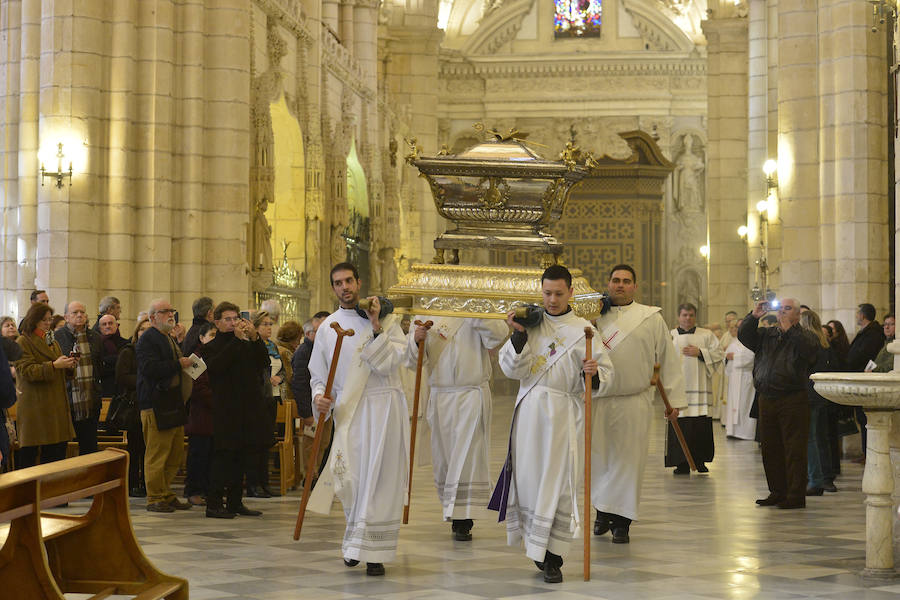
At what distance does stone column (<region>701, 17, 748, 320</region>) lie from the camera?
24953 mm

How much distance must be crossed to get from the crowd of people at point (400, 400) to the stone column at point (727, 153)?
42.3 ft

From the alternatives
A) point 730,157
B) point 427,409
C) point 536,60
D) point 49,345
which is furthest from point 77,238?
point 536,60

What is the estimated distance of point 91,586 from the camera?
5.60 metres

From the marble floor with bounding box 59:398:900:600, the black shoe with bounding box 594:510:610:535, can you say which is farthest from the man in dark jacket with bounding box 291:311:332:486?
the black shoe with bounding box 594:510:610:535

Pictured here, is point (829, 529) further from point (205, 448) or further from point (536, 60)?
point (536, 60)

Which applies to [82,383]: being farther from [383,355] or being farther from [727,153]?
[727,153]

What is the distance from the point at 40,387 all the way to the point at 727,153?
710 inches

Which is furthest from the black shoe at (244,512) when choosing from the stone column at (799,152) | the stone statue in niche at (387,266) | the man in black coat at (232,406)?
the stone statue in niche at (387,266)

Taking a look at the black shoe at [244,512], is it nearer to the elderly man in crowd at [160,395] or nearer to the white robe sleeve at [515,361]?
the elderly man in crowd at [160,395]

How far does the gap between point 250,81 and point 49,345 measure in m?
8.00

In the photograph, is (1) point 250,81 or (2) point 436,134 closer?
(1) point 250,81

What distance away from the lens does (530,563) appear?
7.24 meters

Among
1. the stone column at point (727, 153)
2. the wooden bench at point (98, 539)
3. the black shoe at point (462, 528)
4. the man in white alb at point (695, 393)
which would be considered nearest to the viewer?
the wooden bench at point (98, 539)

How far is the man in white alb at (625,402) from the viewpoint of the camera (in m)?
8.05
